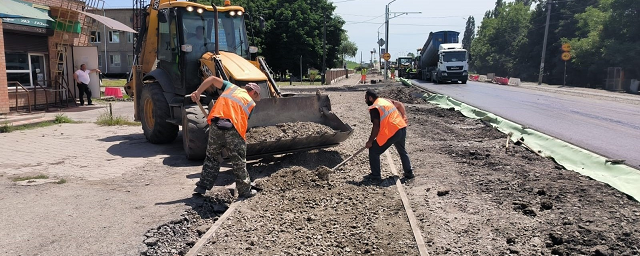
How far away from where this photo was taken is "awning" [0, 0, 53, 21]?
12727mm

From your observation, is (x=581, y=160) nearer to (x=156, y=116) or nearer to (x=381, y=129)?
(x=381, y=129)

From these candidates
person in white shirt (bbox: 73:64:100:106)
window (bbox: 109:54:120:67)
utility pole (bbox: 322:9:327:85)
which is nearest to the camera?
person in white shirt (bbox: 73:64:100:106)

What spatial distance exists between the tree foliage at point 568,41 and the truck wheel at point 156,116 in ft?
124

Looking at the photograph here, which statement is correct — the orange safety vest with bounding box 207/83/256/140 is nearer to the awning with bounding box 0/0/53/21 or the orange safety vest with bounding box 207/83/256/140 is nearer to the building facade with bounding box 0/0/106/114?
the awning with bounding box 0/0/53/21

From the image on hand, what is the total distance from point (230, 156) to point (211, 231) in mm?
1474

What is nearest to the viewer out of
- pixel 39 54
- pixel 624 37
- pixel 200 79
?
pixel 200 79

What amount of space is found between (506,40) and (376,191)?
255 ft

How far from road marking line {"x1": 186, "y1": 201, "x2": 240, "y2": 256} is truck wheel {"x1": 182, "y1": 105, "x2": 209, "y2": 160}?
7.33 feet

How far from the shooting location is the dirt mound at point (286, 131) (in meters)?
7.71

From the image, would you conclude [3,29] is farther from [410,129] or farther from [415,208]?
[415,208]

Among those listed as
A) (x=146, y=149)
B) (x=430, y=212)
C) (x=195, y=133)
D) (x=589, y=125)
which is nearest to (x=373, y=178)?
(x=430, y=212)

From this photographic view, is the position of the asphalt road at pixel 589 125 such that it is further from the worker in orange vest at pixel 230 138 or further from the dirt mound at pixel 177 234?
the dirt mound at pixel 177 234

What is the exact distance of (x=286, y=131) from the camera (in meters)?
8.05

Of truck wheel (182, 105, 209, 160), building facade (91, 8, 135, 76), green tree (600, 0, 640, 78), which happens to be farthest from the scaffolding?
building facade (91, 8, 135, 76)
